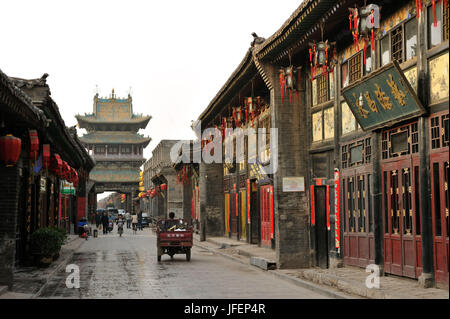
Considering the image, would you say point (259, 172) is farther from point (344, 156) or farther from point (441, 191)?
point (441, 191)

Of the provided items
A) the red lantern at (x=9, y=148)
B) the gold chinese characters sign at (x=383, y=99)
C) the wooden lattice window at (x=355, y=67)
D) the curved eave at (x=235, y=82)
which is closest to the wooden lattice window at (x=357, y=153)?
the gold chinese characters sign at (x=383, y=99)

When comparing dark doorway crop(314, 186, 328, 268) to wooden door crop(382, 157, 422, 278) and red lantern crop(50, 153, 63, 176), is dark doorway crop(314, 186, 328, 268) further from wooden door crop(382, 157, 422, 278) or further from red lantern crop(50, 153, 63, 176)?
red lantern crop(50, 153, 63, 176)

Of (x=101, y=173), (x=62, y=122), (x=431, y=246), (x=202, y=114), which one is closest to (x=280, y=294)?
(x=431, y=246)

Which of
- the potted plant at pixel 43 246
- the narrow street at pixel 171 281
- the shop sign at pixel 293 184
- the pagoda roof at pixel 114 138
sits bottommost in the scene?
the narrow street at pixel 171 281

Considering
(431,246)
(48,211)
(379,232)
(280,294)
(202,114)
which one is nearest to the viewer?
(431,246)

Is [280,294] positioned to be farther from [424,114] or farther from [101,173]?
[101,173]

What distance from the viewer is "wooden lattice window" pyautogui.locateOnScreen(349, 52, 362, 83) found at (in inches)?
515

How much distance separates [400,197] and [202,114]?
17.2 metres

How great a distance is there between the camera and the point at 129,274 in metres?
14.6

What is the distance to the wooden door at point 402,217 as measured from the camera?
10648 millimetres

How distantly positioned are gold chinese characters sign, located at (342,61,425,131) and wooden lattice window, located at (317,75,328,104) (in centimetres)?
239

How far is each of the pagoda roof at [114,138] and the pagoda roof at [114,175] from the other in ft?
12.0

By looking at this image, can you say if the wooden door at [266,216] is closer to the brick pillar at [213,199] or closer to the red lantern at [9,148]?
the brick pillar at [213,199]

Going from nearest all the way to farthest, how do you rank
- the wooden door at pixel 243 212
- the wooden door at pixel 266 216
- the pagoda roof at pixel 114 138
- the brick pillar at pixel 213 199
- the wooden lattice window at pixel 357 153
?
the wooden lattice window at pixel 357 153 < the wooden door at pixel 266 216 < the wooden door at pixel 243 212 < the brick pillar at pixel 213 199 < the pagoda roof at pixel 114 138
